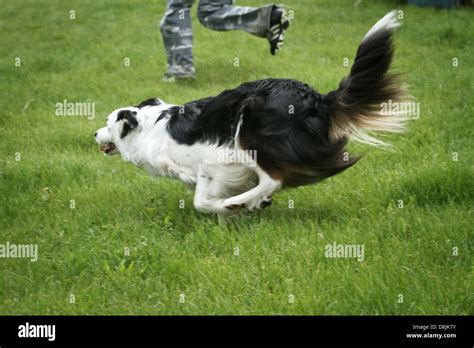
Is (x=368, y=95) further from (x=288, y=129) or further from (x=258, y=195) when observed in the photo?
(x=258, y=195)

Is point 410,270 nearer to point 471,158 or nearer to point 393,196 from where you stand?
point 393,196

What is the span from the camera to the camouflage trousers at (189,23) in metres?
7.82

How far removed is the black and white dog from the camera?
13.9 ft

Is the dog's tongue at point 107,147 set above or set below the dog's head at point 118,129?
below

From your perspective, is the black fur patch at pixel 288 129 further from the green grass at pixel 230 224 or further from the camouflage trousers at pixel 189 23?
the camouflage trousers at pixel 189 23

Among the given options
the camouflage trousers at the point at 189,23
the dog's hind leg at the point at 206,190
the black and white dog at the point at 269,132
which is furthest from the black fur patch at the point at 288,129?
the camouflage trousers at the point at 189,23

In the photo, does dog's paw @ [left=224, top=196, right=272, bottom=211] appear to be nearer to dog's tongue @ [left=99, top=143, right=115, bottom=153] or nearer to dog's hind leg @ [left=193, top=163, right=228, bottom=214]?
dog's hind leg @ [left=193, top=163, right=228, bottom=214]

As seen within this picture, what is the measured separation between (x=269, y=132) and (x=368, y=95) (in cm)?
66

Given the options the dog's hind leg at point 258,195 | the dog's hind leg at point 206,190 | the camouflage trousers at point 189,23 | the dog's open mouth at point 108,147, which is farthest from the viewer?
the camouflage trousers at point 189,23

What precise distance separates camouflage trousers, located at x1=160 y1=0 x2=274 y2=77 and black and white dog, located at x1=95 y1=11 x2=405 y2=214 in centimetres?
314

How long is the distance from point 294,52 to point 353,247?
19.9ft

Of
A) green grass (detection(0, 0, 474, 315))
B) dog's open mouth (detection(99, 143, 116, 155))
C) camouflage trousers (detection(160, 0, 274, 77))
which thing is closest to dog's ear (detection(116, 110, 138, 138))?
dog's open mouth (detection(99, 143, 116, 155))

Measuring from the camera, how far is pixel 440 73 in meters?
8.12

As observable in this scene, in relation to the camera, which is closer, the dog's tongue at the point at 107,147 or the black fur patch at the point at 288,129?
the black fur patch at the point at 288,129
